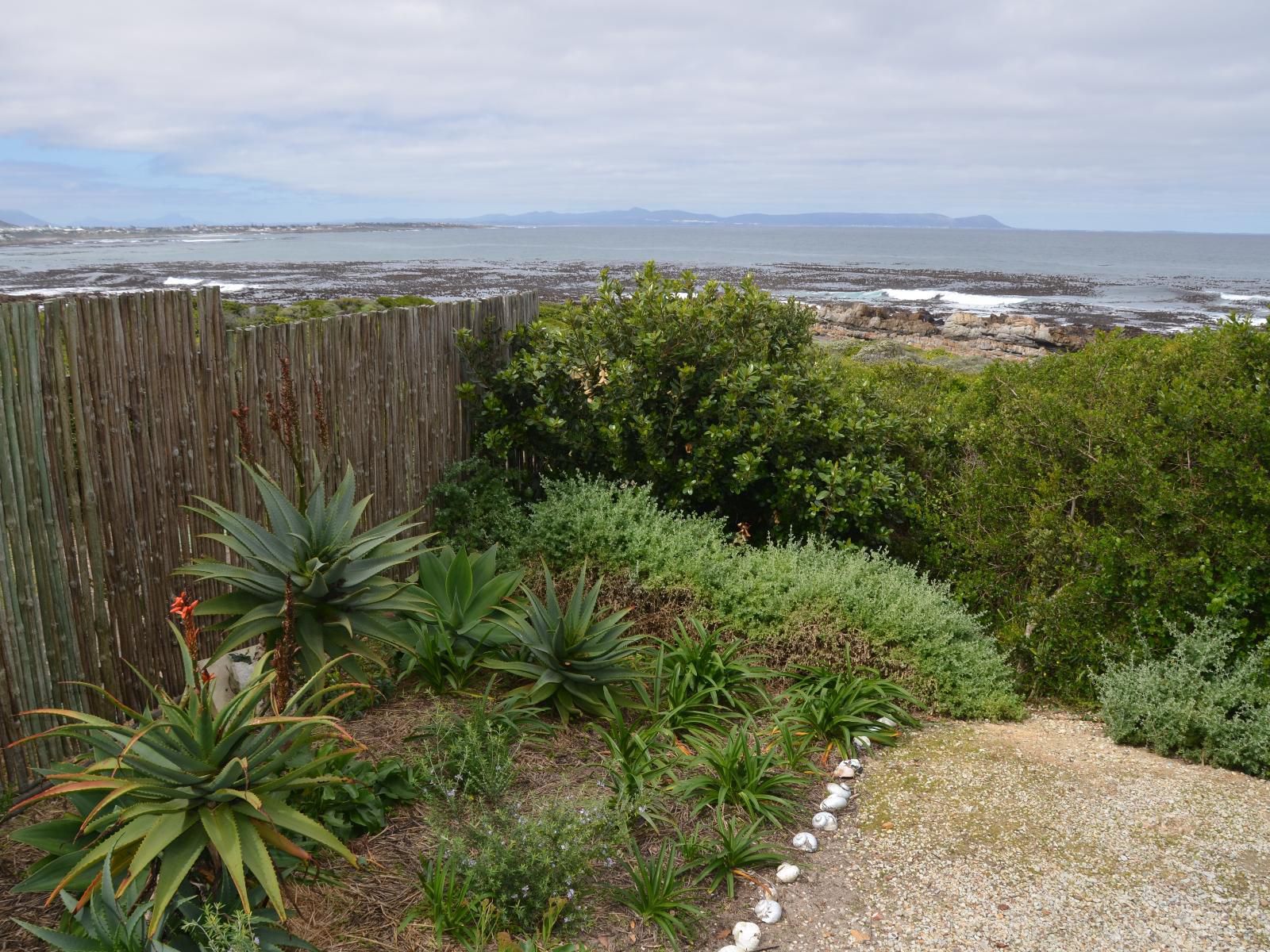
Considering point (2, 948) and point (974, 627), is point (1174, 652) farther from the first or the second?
point (2, 948)

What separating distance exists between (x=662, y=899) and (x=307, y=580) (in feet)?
6.72

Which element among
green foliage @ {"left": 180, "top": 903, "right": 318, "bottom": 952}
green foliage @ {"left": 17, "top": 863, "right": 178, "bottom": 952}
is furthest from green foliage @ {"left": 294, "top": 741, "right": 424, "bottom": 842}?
green foliage @ {"left": 17, "top": 863, "right": 178, "bottom": 952}

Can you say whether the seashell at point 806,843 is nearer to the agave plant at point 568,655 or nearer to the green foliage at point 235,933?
the agave plant at point 568,655

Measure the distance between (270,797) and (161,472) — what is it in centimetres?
241

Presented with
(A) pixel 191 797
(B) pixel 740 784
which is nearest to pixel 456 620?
(B) pixel 740 784

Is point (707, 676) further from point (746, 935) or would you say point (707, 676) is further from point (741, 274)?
point (741, 274)

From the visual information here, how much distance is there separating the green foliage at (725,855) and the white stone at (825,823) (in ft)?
1.16

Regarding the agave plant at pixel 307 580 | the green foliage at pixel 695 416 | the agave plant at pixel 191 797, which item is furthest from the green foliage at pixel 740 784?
the green foliage at pixel 695 416

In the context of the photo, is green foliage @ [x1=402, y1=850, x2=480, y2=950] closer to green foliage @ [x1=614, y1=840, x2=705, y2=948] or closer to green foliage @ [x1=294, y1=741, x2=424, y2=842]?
green foliage @ [x1=294, y1=741, x2=424, y2=842]

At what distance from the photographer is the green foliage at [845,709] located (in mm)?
4840

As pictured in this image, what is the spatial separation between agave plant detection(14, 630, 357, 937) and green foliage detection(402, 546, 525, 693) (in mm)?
1688

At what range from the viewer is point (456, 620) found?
5.18 m

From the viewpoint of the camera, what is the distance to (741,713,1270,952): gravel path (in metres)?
3.43

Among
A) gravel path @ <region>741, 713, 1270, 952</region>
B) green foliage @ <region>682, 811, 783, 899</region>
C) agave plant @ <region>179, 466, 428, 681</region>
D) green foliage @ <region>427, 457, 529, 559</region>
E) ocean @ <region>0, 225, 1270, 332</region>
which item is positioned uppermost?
ocean @ <region>0, 225, 1270, 332</region>
